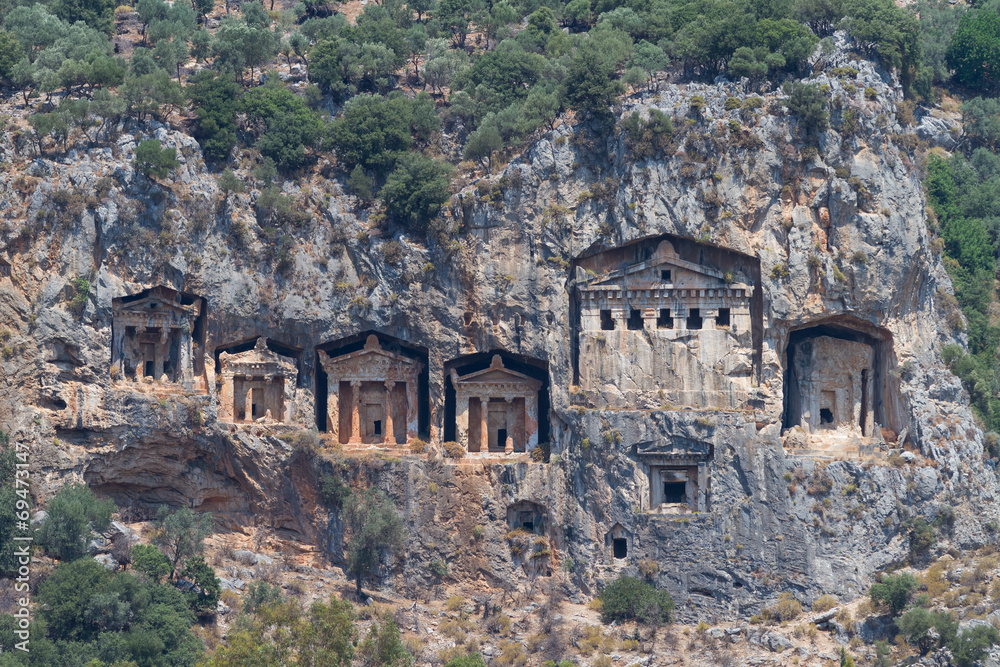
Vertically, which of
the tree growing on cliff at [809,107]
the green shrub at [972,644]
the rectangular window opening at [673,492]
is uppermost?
the tree growing on cliff at [809,107]

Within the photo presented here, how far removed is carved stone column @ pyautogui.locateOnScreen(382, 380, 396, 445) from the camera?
223ft

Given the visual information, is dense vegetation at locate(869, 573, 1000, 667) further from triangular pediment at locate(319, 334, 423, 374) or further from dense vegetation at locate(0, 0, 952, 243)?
triangular pediment at locate(319, 334, 423, 374)

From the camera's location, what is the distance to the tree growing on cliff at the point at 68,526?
6041 cm

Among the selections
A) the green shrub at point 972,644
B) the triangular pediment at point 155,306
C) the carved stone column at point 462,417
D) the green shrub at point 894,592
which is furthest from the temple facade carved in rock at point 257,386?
the green shrub at point 972,644

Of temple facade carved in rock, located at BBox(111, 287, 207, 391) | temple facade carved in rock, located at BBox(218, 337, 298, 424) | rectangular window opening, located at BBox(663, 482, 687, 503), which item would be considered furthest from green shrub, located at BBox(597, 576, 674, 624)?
temple facade carved in rock, located at BBox(111, 287, 207, 391)

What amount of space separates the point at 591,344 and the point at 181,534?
1717 cm

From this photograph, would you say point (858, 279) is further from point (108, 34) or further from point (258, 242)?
point (108, 34)

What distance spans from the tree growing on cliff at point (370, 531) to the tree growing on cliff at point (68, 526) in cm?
940

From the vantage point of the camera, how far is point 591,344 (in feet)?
213

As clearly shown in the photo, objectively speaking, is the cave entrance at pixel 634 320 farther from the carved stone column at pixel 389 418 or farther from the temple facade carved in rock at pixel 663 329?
the carved stone column at pixel 389 418

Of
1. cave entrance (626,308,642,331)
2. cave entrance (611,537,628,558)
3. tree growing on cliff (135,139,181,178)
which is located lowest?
cave entrance (611,537,628,558)

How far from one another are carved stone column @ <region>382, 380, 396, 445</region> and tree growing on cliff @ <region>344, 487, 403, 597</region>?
3774 millimetres

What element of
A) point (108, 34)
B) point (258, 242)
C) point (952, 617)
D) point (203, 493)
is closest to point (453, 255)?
point (258, 242)

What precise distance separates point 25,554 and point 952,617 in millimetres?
32736
